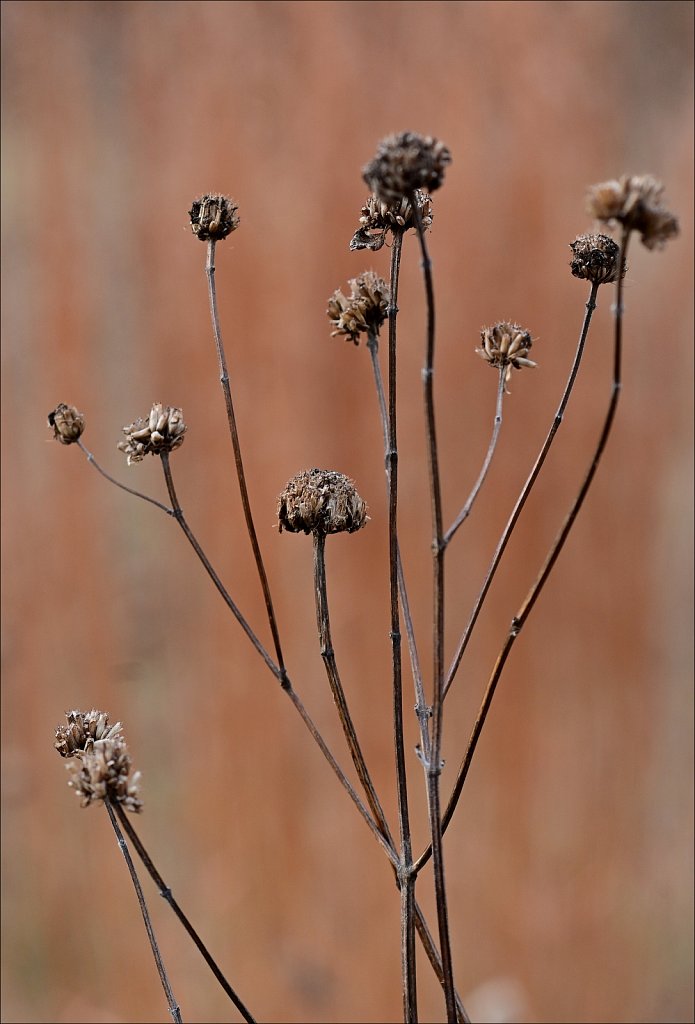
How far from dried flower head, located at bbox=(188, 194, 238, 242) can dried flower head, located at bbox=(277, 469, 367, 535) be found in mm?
117

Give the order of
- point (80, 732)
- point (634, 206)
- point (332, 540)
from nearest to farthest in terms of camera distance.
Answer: point (634, 206) < point (80, 732) < point (332, 540)

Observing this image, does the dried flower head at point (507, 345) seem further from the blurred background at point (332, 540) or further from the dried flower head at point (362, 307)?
the blurred background at point (332, 540)

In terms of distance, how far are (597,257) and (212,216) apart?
6.5 inches

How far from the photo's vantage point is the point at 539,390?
40.2 inches

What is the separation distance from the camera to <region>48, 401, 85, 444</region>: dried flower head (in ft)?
1.30

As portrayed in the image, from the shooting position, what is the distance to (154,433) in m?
0.37

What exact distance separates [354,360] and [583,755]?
53 cm

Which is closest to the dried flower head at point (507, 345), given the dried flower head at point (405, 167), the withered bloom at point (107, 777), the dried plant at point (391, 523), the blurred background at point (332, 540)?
the dried plant at point (391, 523)

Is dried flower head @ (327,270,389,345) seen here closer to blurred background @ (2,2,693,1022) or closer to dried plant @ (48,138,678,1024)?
dried plant @ (48,138,678,1024)

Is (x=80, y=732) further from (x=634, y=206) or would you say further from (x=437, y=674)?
→ (x=634, y=206)

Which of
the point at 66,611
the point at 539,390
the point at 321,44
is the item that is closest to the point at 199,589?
the point at 66,611

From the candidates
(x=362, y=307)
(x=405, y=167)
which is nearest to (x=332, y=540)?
(x=362, y=307)

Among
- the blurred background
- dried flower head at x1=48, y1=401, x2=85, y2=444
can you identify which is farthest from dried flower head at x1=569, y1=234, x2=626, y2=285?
the blurred background

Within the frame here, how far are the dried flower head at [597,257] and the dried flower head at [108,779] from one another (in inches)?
10.0
